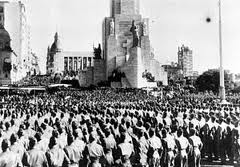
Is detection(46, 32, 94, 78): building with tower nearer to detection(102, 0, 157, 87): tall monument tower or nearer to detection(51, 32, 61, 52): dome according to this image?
detection(51, 32, 61, 52): dome

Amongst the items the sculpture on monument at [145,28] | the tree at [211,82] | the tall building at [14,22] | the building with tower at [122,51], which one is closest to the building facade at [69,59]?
the tall building at [14,22]

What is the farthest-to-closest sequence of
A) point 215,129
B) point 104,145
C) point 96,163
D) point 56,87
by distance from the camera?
point 56,87, point 215,129, point 104,145, point 96,163

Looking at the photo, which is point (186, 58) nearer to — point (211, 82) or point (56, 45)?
point (56, 45)

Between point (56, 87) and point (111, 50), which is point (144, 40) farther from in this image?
point (56, 87)

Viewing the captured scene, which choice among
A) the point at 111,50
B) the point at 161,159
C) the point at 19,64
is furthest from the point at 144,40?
the point at 161,159

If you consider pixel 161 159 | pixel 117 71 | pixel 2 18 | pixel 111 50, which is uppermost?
pixel 2 18

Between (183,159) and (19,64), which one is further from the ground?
(19,64)

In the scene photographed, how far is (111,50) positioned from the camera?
7719 cm

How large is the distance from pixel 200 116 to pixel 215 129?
2.85 meters

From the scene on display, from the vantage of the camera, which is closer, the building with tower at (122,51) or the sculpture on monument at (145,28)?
the building with tower at (122,51)

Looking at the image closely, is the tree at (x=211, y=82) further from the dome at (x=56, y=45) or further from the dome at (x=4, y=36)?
the dome at (x=56, y=45)

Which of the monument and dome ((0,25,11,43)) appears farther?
dome ((0,25,11,43))

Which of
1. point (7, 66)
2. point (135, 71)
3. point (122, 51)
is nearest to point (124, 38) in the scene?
point (122, 51)

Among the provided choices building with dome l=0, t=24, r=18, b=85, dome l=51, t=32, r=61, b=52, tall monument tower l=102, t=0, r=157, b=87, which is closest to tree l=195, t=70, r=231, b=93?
tall monument tower l=102, t=0, r=157, b=87
